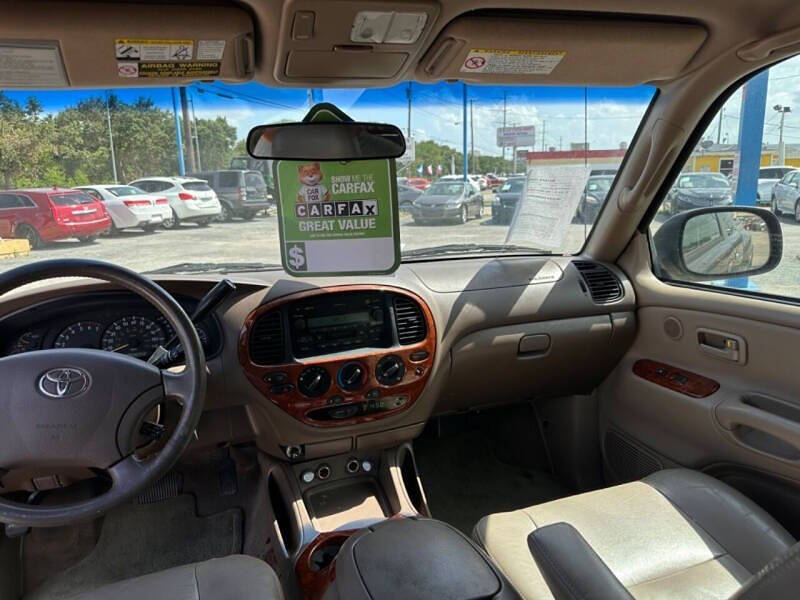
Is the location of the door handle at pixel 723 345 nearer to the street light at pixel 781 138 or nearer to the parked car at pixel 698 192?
the parked car at pixel 698 192

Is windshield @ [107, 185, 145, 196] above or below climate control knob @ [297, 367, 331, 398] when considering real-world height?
above

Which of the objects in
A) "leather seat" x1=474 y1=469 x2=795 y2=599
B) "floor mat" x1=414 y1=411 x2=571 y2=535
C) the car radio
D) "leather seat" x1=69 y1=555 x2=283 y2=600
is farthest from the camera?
"floor mat" x1=414 y1=411 x2=571 y2=535

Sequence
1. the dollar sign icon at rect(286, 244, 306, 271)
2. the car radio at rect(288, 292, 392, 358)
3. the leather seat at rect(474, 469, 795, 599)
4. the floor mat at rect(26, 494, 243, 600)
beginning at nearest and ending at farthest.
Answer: the leather seat at rect(474, 469, 795, 599) < the dollar sign icon at rect(286, 244, 306, 271) < the car radio at rect(288, 292, 392, 358) < the floor mat at rect(26, 494, 243, 600)

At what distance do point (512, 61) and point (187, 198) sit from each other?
1.14 meters

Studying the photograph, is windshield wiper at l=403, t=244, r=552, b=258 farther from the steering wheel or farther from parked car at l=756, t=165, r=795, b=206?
the steering wheel

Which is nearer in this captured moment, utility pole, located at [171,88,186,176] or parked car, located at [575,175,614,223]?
utility pole, located at [171,88,186,176]

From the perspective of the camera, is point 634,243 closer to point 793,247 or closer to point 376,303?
point 793,247

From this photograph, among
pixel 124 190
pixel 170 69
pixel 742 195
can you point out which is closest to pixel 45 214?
pixel 124 190

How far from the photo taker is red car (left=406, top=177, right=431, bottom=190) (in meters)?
2.16

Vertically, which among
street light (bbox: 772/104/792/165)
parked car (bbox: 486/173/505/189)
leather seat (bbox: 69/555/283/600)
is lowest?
leather seat (bbox: 69/555/283/600)

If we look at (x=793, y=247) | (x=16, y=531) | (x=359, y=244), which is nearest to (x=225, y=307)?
(x=359, y=244)

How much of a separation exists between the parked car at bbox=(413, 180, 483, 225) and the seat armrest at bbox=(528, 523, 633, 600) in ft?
4.25

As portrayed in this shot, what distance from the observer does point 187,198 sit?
1.96m

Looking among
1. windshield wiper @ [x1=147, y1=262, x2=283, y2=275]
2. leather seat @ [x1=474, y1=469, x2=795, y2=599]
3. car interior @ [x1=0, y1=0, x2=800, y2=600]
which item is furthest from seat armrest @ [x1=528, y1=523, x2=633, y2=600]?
windshield wiper @ [x1=147, y1=262, x2=283, y2=275]
